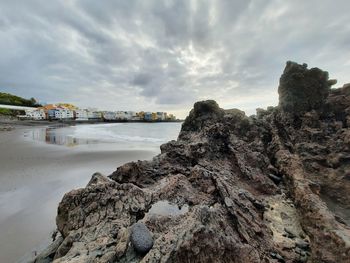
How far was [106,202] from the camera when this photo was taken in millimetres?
4324

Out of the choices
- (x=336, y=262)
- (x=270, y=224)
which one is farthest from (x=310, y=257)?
(x=270, y=224)

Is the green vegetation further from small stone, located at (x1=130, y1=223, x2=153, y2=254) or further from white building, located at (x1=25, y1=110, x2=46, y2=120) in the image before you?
small stone, located at (x1=130, y1=223, x2=153, y2=254)

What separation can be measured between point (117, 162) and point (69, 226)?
33.1 feet

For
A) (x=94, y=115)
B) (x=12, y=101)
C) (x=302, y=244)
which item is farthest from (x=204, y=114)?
(x=94, y=115)

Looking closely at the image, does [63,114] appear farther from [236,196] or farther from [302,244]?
[302,244]

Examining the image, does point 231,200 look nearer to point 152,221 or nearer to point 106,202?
point 152,221

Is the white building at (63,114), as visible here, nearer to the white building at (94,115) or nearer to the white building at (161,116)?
the white building at (94,115)

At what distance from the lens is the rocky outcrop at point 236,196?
3.23 metres

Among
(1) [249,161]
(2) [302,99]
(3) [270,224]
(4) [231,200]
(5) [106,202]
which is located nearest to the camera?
(5) [106,202]

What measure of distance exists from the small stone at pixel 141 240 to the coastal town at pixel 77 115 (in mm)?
84400

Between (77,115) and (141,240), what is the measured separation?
13041 cm

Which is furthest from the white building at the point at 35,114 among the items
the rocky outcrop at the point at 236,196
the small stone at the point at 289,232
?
the small stone at the point at 289,232

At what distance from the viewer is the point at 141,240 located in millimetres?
3039

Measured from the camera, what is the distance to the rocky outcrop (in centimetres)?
323
